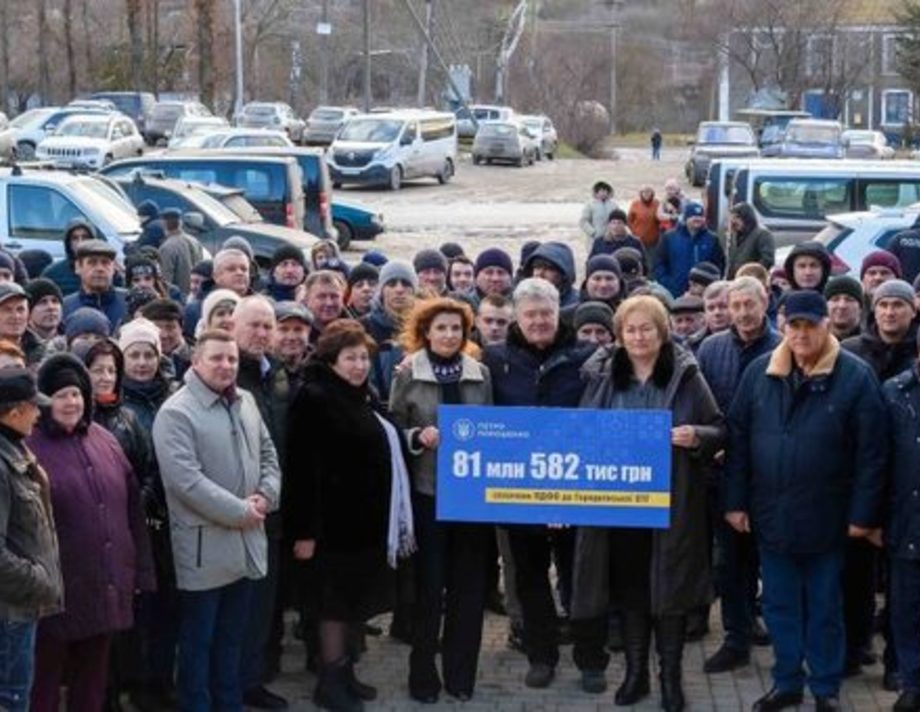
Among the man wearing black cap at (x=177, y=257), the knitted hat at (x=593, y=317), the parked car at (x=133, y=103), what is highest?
the parked car at (x=133, y=103)

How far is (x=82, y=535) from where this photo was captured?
645 centimetres

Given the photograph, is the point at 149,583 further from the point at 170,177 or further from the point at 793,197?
the point at 170,177

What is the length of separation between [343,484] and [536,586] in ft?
3.96

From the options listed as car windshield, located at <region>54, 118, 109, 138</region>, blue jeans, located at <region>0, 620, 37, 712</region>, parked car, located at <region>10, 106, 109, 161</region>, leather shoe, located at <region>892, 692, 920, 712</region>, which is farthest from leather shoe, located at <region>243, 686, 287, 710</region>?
parked car, located at <region>10, 106, 109, 161</region>

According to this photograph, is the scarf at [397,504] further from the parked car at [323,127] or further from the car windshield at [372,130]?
the parked car at [323,127]

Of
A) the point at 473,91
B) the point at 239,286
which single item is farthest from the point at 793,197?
the point at 473,91

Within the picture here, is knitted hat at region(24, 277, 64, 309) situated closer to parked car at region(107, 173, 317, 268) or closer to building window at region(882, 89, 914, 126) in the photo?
parked car at region(107, 173, 317, 268)

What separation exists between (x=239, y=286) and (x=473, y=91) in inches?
3018

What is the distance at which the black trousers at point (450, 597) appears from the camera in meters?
7.72

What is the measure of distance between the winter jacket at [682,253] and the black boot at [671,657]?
9.29 meters

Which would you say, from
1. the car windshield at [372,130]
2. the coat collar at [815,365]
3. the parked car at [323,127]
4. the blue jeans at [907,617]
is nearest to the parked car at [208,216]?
the coat collar at [815,365]

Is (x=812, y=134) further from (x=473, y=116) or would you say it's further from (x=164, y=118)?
(x=164, y=118)

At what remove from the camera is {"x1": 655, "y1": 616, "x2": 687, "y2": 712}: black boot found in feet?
24.6

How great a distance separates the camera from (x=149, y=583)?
268 inches
